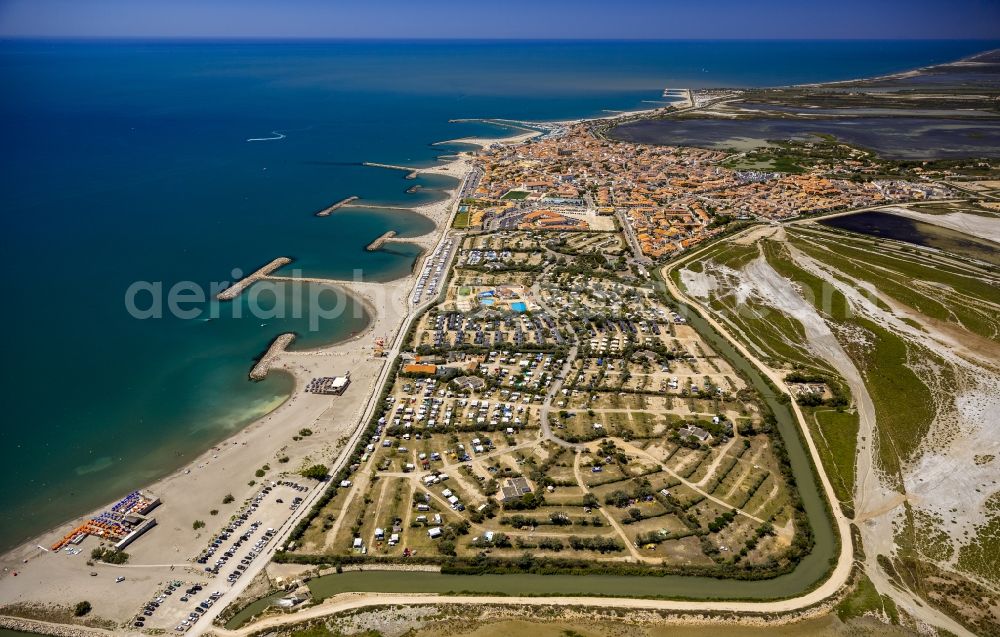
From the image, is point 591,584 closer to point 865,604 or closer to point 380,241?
point 865,604

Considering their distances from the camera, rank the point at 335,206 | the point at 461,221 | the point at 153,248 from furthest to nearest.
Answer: the point at 335,206 → the point at 461,221 → the point at 153,248

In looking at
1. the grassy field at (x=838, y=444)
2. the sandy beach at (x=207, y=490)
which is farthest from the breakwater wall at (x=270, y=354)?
the grassy field at (x=838, y=444)

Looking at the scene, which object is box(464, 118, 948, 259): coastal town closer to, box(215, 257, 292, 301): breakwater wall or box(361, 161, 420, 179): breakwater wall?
box(361, 161, 420, 179): breakwater wall

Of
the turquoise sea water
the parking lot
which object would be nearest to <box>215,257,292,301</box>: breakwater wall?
the turquoise sea water

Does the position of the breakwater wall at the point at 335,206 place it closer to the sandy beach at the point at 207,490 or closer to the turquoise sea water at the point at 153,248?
the turquoise sea water at the point at 153,248

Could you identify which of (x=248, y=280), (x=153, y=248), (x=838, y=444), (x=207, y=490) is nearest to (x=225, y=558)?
(x=207, y=490)

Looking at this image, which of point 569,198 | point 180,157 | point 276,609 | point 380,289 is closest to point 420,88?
point 180,157
